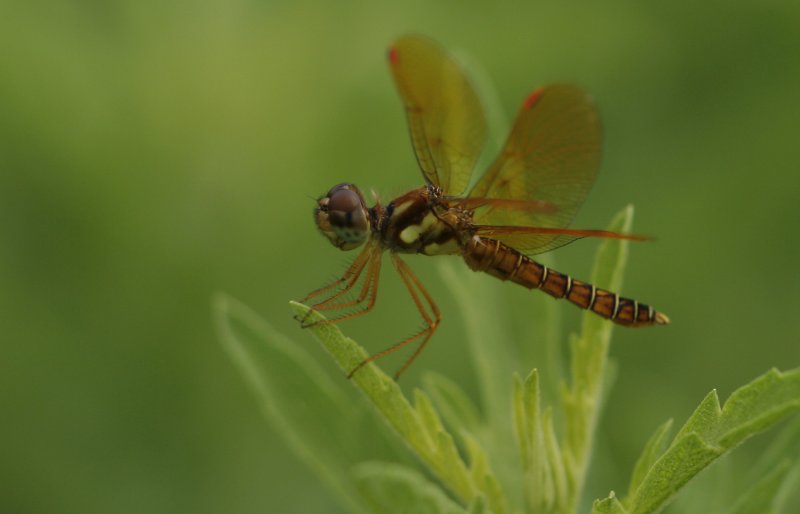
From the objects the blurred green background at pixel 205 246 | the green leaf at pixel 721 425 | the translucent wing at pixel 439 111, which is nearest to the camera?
the green leaf at pixel 721 425

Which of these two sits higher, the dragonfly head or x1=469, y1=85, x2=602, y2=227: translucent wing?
the dragonfly head

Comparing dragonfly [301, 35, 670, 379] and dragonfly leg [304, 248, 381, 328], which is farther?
dragonfly [301, 35, 670, 379]

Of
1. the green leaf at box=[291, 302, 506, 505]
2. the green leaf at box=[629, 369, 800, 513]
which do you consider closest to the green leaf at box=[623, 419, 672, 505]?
the green leaf at box=[629, 369, 800, 513]

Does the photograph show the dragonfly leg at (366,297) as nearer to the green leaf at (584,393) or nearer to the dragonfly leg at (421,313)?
the dragonfly leg at (421,313)

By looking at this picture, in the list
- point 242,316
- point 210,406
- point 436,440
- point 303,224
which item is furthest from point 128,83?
A: point 436,440

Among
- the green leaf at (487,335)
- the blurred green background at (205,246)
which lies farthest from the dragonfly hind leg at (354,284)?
the blurred green background at (205,246)

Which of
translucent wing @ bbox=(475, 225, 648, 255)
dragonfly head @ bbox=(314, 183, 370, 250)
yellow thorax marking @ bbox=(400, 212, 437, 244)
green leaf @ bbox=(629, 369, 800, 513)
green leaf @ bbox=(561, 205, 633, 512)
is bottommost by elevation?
green leaf @ bbox=(629, 369, 800, 513)

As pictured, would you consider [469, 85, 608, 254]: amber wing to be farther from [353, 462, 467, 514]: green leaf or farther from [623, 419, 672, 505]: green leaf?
[353, 462, 467, 514]: green leaf
